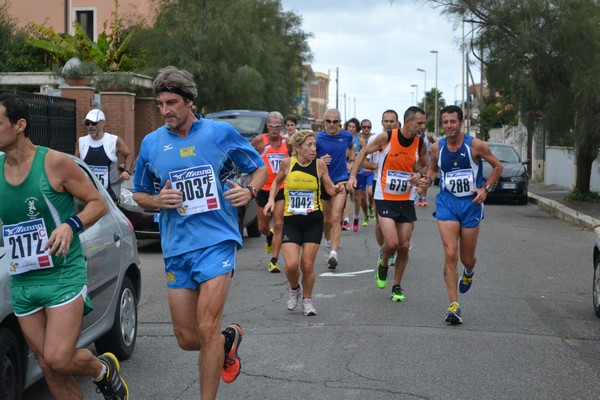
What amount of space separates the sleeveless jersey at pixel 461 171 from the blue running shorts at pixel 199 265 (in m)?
4.03

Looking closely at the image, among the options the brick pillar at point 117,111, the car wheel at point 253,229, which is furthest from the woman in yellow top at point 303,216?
the brick pillar at point 117,111

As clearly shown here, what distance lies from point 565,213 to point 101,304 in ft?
54.4

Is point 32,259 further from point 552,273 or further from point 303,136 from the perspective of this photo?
point 552,273

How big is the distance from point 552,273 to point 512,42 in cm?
1280

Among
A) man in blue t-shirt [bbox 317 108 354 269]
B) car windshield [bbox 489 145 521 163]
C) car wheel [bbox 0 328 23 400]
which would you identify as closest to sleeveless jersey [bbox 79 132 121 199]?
man in blue t-shirt [bbox 317 108 354 269]

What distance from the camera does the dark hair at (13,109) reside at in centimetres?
502

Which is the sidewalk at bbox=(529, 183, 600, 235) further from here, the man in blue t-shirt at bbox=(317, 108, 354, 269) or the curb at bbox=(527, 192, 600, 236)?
the man in blue t-shirt at bbox=(317, 108, 354, 269)

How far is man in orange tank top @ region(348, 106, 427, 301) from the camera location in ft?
33.3

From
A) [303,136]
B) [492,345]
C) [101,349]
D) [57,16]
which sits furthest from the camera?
[57,16]

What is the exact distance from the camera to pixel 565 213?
846 inches

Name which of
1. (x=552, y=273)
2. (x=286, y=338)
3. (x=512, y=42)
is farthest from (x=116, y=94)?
(x=286, y=338)

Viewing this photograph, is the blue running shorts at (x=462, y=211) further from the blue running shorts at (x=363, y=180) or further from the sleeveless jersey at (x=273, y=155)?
the blue running shorts at (x=363, y=180)

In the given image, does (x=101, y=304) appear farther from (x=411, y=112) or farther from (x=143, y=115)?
(x=143, y=115)

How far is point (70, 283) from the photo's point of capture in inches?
201
